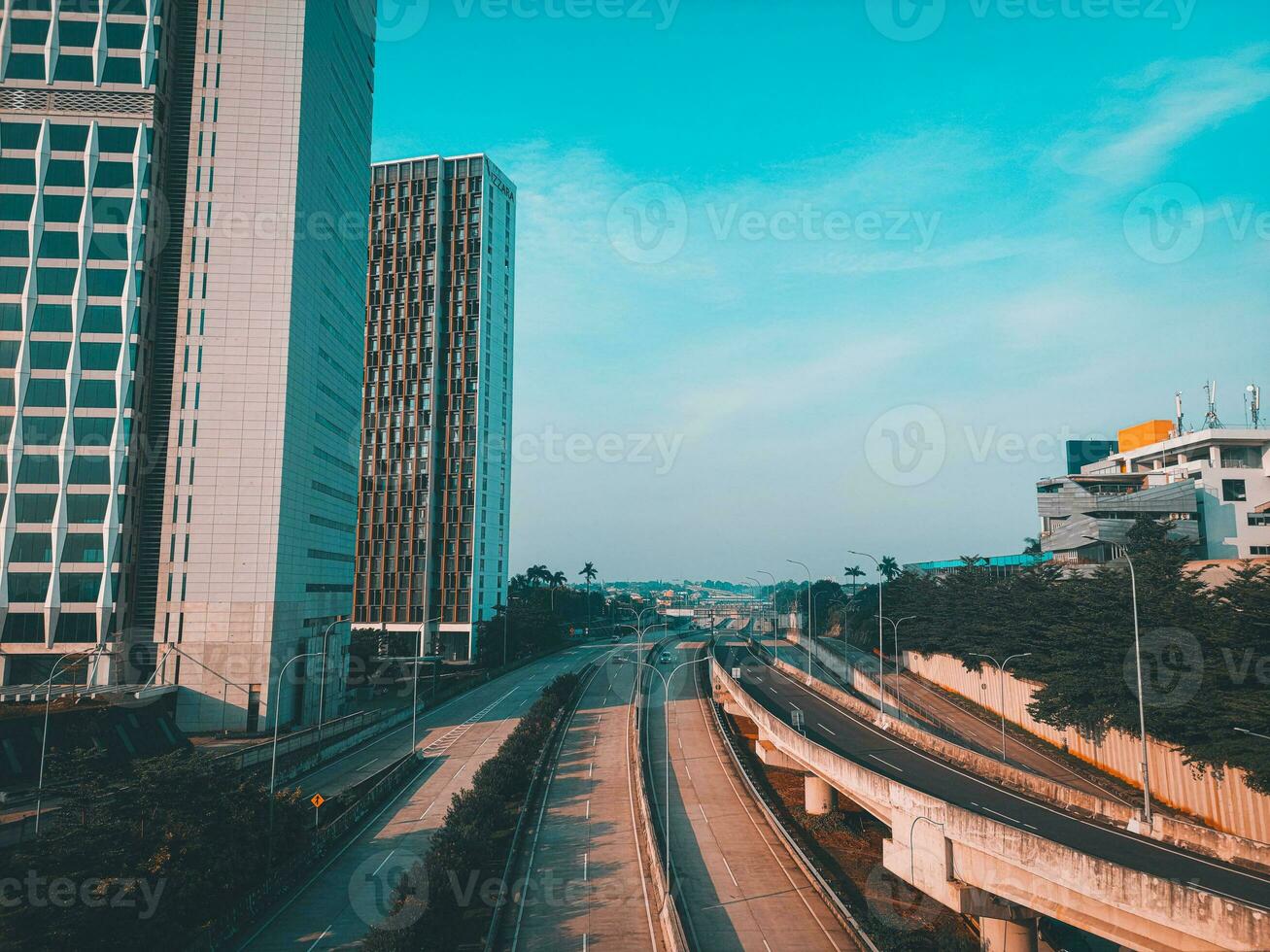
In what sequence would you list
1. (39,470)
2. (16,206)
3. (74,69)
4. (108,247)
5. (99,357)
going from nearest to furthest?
(39,470) < (99,357) < (16,206) < (108,247) < (74,69)

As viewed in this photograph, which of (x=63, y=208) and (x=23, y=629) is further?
(x=63, y=208)

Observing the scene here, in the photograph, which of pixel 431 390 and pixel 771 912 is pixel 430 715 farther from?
pixel 431 390

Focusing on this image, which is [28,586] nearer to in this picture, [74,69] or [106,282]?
[106,282]

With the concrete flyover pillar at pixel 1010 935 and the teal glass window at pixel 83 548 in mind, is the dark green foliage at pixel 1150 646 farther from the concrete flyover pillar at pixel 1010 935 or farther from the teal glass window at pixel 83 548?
the teal glass window at pixel 83 548

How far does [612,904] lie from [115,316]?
62.0 m

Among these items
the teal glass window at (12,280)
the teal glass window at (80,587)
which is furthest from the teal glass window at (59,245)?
the teal glass window at (80,587)

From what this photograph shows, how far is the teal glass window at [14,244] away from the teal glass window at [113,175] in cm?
727

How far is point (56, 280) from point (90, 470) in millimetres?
16502

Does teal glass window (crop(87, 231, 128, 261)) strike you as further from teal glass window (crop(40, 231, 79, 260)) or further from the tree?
the tree

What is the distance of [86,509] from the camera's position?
62.6 m

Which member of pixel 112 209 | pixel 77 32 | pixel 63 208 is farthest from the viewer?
pixel 77 32

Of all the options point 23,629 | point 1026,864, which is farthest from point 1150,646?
point 23,629

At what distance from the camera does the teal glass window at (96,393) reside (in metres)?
63.4

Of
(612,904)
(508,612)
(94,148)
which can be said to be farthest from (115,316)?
(508,612)
